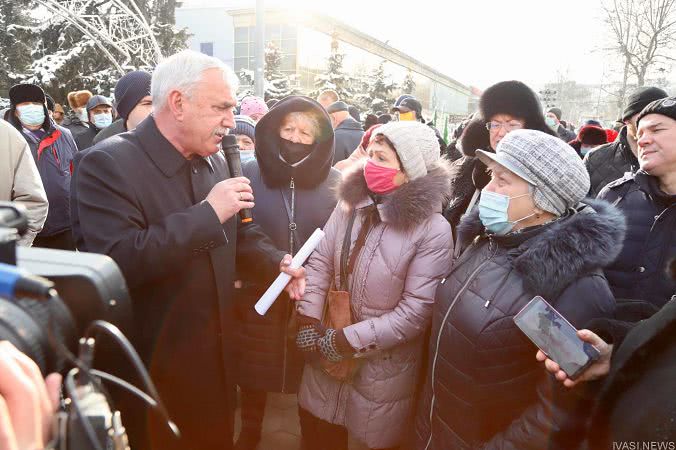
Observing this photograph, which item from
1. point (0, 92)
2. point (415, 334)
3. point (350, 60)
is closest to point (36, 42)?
point (0, 92)

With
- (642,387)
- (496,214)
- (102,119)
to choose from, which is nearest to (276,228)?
(496,214)

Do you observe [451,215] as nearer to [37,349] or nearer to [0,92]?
[37,349]

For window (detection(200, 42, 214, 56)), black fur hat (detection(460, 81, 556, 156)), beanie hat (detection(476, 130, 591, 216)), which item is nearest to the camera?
beanie hat (detection(476, 130, 591, 216))

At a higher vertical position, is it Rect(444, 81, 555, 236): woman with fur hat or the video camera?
the video camera

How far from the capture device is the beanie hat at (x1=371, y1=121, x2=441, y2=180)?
255 cm

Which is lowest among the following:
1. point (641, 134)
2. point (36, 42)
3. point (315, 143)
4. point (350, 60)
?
point (350, 60)

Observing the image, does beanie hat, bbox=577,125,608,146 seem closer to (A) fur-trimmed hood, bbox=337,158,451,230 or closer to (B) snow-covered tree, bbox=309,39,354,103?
(A) fur-trimmed hood, bbox=337,158,451,230

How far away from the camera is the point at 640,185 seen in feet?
9.13

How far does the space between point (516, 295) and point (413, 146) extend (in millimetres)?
1013

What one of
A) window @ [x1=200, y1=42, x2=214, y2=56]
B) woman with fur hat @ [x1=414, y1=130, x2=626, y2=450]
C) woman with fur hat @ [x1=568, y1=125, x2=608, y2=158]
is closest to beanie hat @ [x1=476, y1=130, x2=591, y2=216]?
woman with fur hat @ [x1=414, y1=130, x2=626, y2=450]

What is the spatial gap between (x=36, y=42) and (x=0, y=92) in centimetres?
300

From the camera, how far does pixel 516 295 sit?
1881 mm

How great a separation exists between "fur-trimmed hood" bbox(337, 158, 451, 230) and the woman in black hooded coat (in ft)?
1.45

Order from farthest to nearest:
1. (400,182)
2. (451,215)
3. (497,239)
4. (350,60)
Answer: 1. (350,60)
2. (451,215)
3. (400,182)
4. (497,239)
